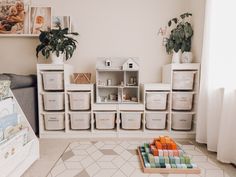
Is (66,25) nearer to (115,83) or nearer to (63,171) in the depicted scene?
(115,83)

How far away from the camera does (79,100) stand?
2.62 meters

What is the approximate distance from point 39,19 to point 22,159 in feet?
6.91

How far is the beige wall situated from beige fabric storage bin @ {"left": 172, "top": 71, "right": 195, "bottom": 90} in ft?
1.55

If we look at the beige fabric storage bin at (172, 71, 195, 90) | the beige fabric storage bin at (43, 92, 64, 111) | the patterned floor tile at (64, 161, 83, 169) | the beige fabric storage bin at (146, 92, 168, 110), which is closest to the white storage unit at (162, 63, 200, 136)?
the beige fabric storage bin at (172, 71, 195, 90)

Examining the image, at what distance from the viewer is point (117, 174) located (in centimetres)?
173

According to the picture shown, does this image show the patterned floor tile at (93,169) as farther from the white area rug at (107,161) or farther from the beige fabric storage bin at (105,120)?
the beige fabric storage bin at (105,120)

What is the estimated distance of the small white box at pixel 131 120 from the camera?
8.73 ft

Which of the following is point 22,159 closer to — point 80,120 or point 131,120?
point 80,120

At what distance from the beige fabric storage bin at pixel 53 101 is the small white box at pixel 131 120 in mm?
859

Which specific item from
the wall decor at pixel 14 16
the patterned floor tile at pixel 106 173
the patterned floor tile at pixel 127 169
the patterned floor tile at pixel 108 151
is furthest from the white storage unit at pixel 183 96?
the wall decor at pixel 14 16

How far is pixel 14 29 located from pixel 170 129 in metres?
2.74

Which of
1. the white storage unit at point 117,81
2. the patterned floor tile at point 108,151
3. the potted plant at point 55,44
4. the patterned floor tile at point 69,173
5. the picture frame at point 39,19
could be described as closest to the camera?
the patterned floor tile at point 69,173

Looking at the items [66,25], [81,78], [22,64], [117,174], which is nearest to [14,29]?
[22,64]

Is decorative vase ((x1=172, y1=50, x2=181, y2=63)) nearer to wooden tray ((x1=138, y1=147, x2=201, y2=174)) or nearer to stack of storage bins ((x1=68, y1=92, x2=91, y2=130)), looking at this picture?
stack of storage bins ((x1=68, y1=92, x2=91, y2=130))
